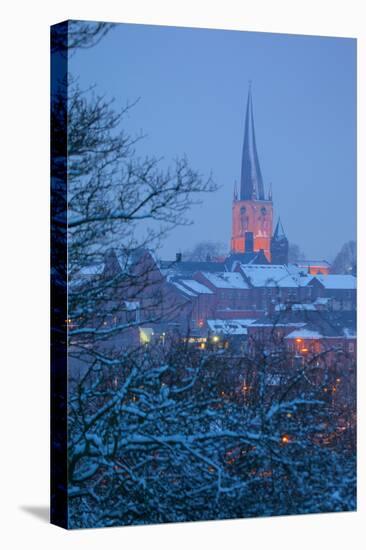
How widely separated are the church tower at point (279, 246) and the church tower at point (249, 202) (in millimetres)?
139

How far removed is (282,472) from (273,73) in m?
3.17

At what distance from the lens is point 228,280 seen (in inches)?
541

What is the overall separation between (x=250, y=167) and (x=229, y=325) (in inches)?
49.5

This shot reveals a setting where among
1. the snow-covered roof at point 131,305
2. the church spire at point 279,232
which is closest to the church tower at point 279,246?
the church spire at point 279,232

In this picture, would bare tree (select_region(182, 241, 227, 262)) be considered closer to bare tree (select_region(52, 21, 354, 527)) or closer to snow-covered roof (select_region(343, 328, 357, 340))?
bare tree (select_region(52, 21, 354, 527))

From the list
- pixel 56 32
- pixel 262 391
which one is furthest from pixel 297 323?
pixel 56 32

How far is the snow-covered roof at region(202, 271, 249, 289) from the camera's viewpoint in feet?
44.9

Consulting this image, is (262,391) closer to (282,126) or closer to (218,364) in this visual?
(218,364)

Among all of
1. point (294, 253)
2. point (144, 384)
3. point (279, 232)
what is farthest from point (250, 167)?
point (144, 384)

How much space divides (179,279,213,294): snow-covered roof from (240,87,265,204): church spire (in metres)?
0.76

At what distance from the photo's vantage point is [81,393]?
13117mm

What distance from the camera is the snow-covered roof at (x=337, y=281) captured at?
14094 mm

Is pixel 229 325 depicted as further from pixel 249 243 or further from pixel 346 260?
pixel 346 260

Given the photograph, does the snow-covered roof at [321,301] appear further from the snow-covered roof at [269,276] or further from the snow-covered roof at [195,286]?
the snow-covered roof at [195,286]
